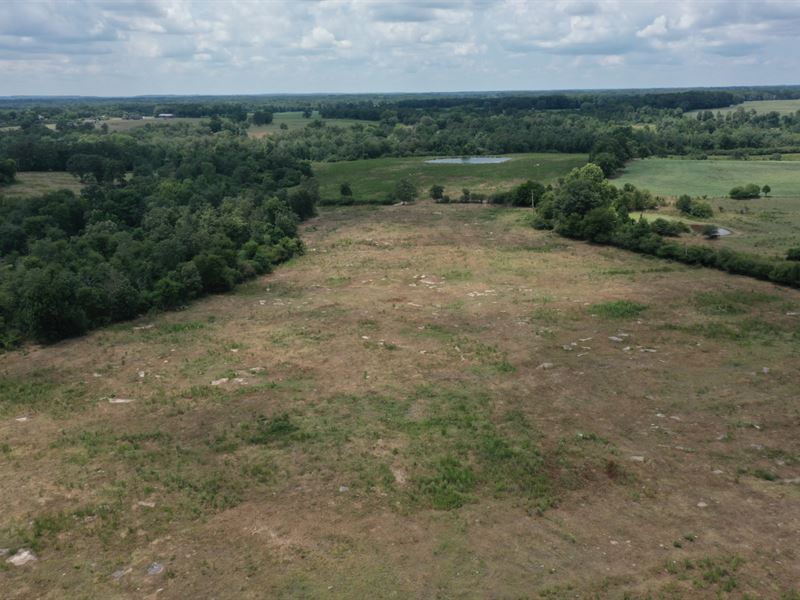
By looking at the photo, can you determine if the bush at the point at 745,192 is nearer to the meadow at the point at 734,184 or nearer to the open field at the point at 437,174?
the meadow at the point at 734,184

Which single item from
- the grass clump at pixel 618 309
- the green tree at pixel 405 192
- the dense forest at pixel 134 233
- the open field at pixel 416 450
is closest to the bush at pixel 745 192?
the open field at pixel 416 450

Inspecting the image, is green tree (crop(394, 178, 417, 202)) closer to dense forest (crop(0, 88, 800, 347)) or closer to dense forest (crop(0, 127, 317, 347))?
dense forest (crop(0, 88, 800, 347))

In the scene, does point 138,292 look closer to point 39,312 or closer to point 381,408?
point 39,312

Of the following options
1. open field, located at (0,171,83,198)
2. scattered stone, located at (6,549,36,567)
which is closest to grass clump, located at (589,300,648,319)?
scattered stone, located at (6,549,36,567)

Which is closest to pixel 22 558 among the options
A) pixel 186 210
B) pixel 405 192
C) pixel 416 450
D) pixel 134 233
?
pixel 416 450

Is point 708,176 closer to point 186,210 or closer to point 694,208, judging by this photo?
point 694,208

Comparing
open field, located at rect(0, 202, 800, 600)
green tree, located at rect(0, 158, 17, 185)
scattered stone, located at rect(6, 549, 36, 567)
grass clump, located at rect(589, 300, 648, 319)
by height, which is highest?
green tree, located at rect(0, 158, 17, 185)
